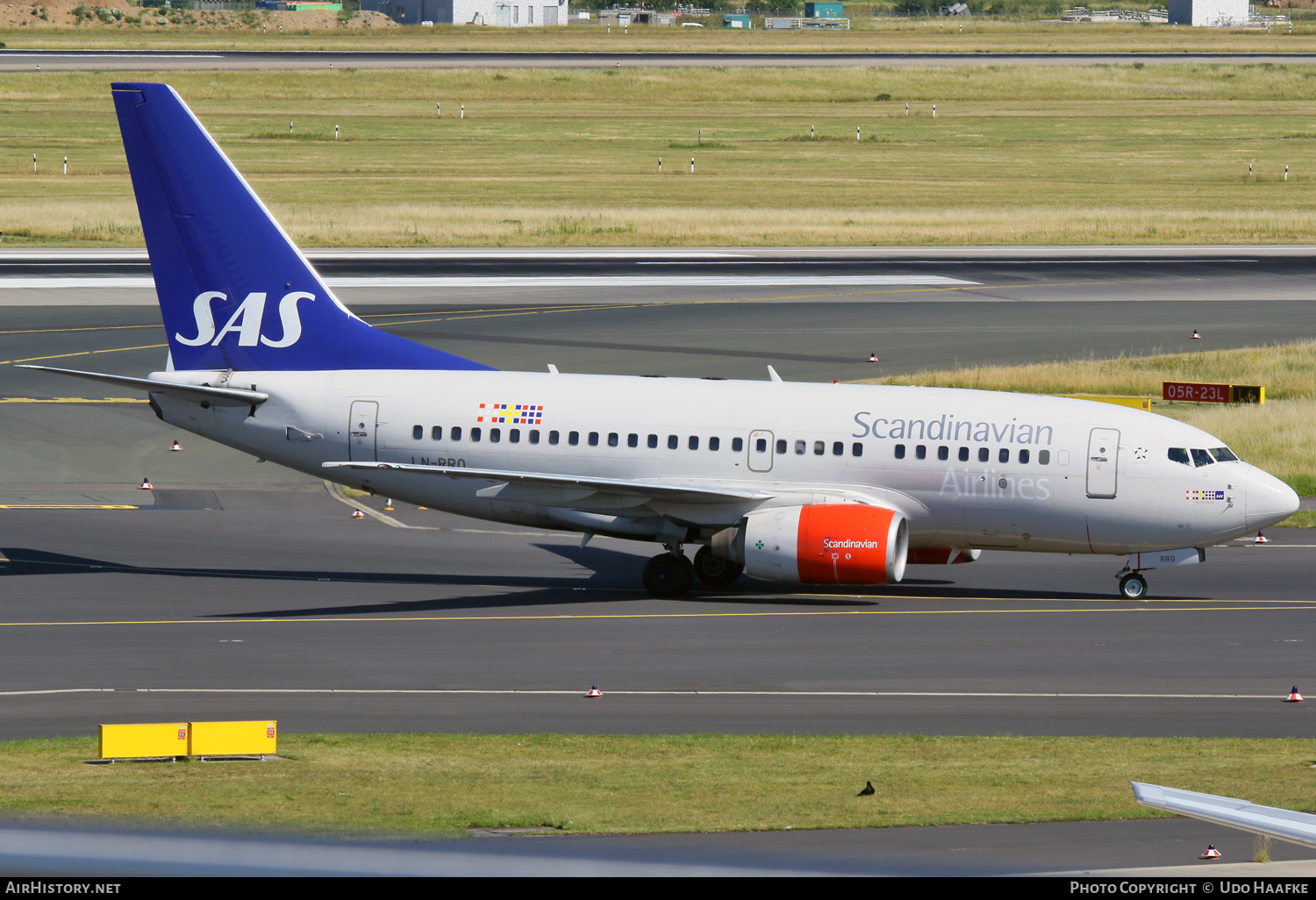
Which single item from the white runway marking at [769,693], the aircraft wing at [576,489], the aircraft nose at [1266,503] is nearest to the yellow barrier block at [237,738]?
the white runway marking at [769,693]

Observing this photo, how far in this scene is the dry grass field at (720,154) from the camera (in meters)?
92.0

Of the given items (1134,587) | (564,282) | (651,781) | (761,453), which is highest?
(564,282)

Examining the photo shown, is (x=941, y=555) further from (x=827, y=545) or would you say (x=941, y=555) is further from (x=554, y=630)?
(x=554, y=630)

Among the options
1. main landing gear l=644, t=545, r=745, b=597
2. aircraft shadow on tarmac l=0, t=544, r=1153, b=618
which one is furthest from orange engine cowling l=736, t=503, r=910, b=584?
main landing gear l=644, t=545, r=745, b=597

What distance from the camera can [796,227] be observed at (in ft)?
303

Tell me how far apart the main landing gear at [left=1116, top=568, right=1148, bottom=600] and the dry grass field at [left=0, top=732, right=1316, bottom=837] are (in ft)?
34.3

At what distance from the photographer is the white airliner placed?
3133cm

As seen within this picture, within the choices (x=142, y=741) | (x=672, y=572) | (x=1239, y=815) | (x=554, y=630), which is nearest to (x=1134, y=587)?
(x=672, y=572)

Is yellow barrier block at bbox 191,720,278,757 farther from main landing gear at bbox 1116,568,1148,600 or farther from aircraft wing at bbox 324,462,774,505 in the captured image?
main landing gear at bbox 1116,568,1148,600

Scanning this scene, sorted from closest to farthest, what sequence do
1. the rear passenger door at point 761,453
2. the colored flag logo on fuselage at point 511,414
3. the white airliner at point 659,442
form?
the white airliner at point 659,442, the rear passenger door at point 761,453, the colored flag logo on fuselage at point 511,414

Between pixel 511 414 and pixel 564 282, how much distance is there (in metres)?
41.5

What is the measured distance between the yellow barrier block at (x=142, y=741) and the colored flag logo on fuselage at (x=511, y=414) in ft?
45.2

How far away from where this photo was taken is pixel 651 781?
1945 centimetres

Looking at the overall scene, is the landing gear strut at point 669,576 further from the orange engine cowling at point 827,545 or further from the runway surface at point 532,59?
the runway surface at point 532,59
